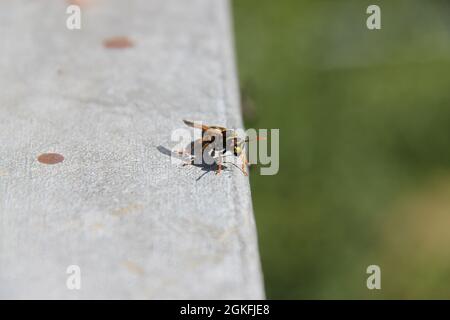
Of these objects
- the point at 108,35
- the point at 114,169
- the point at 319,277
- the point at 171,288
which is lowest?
the point at 319,277

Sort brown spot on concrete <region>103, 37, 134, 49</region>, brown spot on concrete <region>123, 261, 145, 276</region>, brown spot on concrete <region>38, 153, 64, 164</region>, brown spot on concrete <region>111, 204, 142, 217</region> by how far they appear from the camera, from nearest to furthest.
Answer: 1. brown spot on concrete <region>123, 261, 145, 276</region>
2. brown spot on concrete <region>111, 204, 142, 217</region>
3. brown spot on concrete <region>38, 153, 64, 164</region>
4. brown spot on concrete <region>103, 37, 134, 49</region>

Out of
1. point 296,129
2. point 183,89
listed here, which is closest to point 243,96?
point 296,129

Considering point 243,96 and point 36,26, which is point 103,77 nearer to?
point 36,26

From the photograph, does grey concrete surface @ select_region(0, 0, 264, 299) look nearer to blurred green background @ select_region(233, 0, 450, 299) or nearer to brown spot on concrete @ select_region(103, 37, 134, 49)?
brown spot on concrete @ select_region(103, 37, 134, 49)

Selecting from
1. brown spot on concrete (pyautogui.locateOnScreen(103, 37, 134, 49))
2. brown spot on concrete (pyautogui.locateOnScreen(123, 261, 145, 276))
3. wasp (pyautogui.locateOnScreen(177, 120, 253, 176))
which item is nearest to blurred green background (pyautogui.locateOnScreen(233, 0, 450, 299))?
brown spot on concrete (pyautogui.locateOnScreen(103, 37, 134, 49))

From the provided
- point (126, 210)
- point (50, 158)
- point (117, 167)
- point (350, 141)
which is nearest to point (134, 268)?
point (126, 210)

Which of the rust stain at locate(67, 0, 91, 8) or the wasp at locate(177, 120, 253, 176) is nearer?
the wasp at locate(177, 120, 253, 176)
